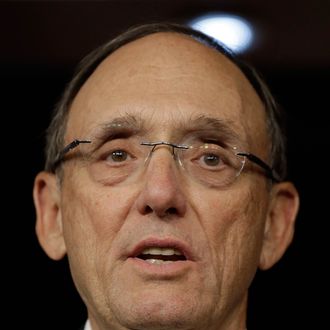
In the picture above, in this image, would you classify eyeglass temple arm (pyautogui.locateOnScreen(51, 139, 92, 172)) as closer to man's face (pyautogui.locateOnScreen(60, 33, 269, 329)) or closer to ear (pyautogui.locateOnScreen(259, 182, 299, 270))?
man's face (pyautogui.locateOnScreen(60, 33, 269, 329))

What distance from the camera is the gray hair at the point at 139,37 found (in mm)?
2166

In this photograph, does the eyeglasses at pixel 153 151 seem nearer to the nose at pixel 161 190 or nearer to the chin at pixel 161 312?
the nose at pixel 161 190

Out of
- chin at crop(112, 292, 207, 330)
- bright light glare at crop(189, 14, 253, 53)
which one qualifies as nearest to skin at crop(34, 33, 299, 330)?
chin at crop(112, 292, 207, 330)

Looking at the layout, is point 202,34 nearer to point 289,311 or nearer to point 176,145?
point 176,145

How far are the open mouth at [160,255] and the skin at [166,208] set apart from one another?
0.09 feet

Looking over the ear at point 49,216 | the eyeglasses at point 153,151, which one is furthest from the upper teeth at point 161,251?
the ear at point 49,216

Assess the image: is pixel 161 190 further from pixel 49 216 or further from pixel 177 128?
pixel 49 216

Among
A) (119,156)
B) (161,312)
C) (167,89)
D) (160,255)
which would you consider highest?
(167,89)

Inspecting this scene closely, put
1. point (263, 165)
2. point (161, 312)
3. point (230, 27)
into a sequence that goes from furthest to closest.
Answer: point (230, 27)
point (263, 165)
point (161, 312)

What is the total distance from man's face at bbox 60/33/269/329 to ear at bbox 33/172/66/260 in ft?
0.31

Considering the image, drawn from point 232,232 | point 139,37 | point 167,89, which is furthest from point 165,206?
point 139,37

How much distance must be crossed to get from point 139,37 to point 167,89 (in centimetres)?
27

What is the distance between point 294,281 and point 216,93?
91 cm

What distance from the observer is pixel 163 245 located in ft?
5.89
